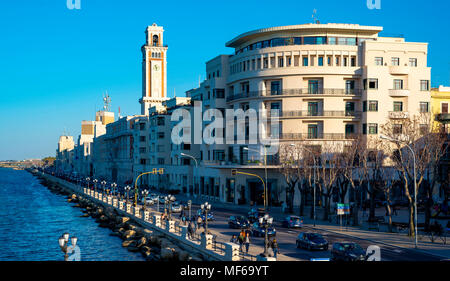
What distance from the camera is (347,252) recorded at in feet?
103

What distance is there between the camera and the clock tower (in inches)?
6280

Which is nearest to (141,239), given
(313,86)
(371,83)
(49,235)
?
(49,235)

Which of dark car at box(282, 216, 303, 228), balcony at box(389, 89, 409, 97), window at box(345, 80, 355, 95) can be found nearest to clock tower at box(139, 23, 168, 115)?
window at box(345, 80, 355, 95)

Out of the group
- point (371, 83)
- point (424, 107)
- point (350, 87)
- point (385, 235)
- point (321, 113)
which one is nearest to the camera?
point (385, 235)

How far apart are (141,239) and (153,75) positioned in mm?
117654

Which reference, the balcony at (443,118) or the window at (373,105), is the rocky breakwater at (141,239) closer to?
the window at (373,105)

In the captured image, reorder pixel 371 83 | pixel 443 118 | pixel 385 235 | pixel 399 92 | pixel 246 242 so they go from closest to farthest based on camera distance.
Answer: pixel 246 242
pixel 385 235
pixel 371 83
pixel 399 92
pixel 443 118

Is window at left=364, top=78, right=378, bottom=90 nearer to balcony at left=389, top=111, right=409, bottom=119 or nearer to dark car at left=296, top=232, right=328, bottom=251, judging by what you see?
balcony at left=389, top=111, right=409, bottom=119

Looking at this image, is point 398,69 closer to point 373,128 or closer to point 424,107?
point 424,107

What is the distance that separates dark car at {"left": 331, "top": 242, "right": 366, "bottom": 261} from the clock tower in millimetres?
131520

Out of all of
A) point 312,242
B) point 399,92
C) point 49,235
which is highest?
point 399,92

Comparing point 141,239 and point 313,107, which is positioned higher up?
point 313,107

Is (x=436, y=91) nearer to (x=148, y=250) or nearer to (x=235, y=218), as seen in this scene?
(x=235, y=218)

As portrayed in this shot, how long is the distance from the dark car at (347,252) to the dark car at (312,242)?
3.46 m
